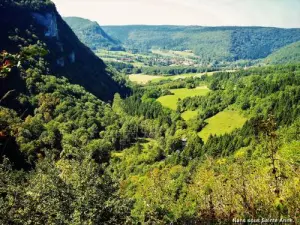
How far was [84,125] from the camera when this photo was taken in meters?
123

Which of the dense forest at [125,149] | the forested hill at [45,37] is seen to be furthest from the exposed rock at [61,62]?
the dense forest at [125,149]

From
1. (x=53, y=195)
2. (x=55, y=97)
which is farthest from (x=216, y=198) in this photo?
(x=55, y=97)

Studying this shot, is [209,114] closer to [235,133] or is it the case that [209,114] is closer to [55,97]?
[235,133]

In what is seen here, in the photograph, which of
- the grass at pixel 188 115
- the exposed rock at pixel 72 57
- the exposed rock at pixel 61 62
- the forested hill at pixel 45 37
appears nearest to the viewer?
the forested hill at pixel 45 37

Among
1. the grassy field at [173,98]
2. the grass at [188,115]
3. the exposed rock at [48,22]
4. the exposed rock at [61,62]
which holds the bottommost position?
the grass at [188,115]

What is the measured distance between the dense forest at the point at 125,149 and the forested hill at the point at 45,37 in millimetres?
812

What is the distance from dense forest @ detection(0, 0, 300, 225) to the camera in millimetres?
14102

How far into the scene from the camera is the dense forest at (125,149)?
1410cm

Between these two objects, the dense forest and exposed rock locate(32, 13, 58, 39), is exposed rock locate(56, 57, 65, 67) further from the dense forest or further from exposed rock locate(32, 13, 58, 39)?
exposed rock locate(32, 13, 58, 39)

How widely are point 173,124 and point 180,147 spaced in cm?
1936

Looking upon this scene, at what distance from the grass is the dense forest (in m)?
2.62

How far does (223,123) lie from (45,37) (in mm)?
101165

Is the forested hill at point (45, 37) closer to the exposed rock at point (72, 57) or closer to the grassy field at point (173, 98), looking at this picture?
the exposed rock at point (72, 57)

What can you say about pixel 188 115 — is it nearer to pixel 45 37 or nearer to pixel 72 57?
pixel 72 57
